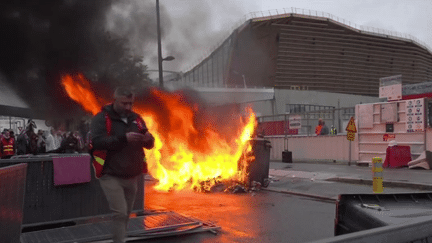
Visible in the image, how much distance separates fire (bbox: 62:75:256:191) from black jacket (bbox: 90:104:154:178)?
215 inches

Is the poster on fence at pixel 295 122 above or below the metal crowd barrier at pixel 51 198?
above

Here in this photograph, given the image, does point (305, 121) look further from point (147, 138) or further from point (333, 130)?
point (147, 138)

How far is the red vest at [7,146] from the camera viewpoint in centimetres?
1284

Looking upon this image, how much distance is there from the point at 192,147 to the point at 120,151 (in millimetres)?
6596

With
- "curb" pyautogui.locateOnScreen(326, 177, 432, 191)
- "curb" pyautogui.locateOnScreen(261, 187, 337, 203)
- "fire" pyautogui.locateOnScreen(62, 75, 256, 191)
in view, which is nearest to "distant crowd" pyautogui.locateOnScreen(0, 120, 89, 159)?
"fire" pyautogui.locateOnScreen(62, 75, 256, 191)

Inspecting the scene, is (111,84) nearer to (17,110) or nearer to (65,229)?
(17,110)

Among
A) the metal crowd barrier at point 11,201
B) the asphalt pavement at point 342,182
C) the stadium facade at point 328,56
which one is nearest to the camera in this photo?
the metal crowd barrier at point 11,201

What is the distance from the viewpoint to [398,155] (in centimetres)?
1226

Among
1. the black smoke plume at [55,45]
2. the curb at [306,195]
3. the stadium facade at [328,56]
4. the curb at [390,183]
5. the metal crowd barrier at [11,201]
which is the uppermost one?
the stadium facade at [328,56]

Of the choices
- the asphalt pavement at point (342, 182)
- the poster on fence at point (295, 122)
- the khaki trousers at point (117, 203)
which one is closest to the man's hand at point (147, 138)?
the khaki trousers at point (117, 203)

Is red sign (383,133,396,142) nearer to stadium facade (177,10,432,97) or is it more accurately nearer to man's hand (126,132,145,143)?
man's hand (126,132,145,143)

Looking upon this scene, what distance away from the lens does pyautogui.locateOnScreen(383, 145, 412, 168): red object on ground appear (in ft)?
39.8

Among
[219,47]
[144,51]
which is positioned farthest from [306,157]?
[144,51]

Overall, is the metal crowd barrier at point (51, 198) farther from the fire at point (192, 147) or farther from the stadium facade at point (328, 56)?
the stadium facade at point (328, 56)
